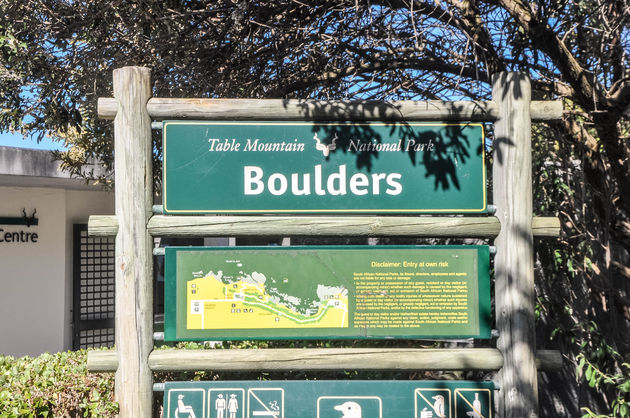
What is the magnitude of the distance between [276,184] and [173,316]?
3.18 feet

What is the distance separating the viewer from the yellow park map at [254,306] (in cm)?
353

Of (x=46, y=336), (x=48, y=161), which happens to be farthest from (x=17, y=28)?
(x=46, y=336)

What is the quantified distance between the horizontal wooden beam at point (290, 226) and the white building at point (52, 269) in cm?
724

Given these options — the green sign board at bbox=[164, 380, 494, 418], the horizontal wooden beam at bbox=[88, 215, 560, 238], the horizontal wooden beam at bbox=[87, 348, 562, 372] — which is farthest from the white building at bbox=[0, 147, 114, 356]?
the green sign board at bbox=[164, 380, 494, 418]

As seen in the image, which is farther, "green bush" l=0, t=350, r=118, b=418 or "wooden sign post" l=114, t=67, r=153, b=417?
"green bush" l=0, t=350, r=118, b=418

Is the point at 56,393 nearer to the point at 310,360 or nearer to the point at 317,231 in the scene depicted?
the point at 310,360

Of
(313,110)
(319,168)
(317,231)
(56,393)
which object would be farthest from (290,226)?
(56,393)

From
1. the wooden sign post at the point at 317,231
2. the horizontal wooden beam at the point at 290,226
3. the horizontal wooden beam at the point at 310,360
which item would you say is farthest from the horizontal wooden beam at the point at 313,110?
the horizontal wooden beam at the point at 310,360

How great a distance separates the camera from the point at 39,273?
448 inches

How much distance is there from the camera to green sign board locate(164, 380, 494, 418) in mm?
3510

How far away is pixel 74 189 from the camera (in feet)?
38.1

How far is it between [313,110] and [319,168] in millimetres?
348

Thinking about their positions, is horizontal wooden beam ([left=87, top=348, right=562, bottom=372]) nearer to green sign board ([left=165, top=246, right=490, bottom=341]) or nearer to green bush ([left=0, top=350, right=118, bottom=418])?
green sign board ([left=165, top=246, right=490, bottom=341])

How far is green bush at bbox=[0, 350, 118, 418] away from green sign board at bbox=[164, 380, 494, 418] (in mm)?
760
